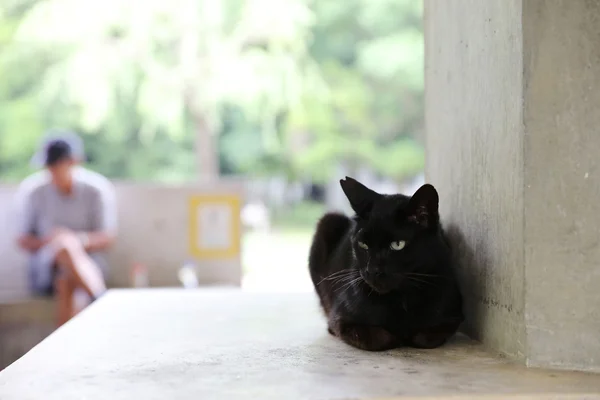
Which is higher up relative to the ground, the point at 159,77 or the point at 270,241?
the point at 159,77

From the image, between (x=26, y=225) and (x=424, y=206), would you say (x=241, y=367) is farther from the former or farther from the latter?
(x=26, y=225)

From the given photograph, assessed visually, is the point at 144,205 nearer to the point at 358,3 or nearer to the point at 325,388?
the point at 325,388

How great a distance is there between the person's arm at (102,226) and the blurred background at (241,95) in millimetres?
2675

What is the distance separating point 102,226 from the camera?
4.49m

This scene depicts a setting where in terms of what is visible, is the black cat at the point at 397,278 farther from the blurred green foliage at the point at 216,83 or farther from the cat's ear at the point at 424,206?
the blurred green foliage at the point at 216,83

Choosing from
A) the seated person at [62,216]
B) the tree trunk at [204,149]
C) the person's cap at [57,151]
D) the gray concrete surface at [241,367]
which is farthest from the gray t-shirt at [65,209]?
the tree trunk at [204,149]

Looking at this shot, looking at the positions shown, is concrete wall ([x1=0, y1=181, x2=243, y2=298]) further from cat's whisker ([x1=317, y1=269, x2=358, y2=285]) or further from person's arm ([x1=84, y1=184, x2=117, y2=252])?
cat's whisker ([x1=317, y1=269, x2=358, y2=285])

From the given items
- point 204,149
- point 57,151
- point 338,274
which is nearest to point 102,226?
point 57,151

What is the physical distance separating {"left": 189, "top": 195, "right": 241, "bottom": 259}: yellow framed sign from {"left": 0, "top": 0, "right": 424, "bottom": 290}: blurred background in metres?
2.30

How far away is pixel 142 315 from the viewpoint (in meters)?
2.11

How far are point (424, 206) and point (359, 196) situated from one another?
0.59 ft

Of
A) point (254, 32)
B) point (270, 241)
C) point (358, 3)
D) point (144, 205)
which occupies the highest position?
point (358, 3)

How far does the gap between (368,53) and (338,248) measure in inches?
278

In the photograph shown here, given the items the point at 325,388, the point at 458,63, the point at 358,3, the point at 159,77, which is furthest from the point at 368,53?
the point at 325,388
